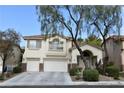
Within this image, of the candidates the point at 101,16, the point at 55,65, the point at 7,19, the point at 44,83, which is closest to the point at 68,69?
the point at 55,65

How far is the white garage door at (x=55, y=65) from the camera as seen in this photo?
11.4 meters

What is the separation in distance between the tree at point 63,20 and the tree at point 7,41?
1.18 metres

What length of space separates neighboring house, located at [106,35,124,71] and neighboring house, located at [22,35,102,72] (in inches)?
20.9

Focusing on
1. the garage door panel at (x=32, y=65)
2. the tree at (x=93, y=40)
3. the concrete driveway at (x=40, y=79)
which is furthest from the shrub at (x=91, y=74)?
the garage door panel at (x=32, y=65)

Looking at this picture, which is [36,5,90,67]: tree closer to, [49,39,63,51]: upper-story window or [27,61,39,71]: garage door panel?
[49,39,63,51]: upper-story window

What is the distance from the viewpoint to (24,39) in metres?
11.2

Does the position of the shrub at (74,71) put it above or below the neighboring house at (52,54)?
below

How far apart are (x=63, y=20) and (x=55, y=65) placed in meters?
2.07

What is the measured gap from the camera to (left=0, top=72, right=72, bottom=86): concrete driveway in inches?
404

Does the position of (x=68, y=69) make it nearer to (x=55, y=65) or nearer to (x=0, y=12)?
(x=55, y=65)

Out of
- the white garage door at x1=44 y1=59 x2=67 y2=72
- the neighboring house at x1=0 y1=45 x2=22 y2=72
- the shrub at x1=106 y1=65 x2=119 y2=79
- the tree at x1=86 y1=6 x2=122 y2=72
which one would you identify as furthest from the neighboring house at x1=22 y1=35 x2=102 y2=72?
the tree at x1=86 y1=6 x2=122 y2=72

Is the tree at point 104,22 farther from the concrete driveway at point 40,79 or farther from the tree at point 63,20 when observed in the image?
the concrete driveway at point 40,79

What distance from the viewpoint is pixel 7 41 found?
11.2 metres

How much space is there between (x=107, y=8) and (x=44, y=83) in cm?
385
